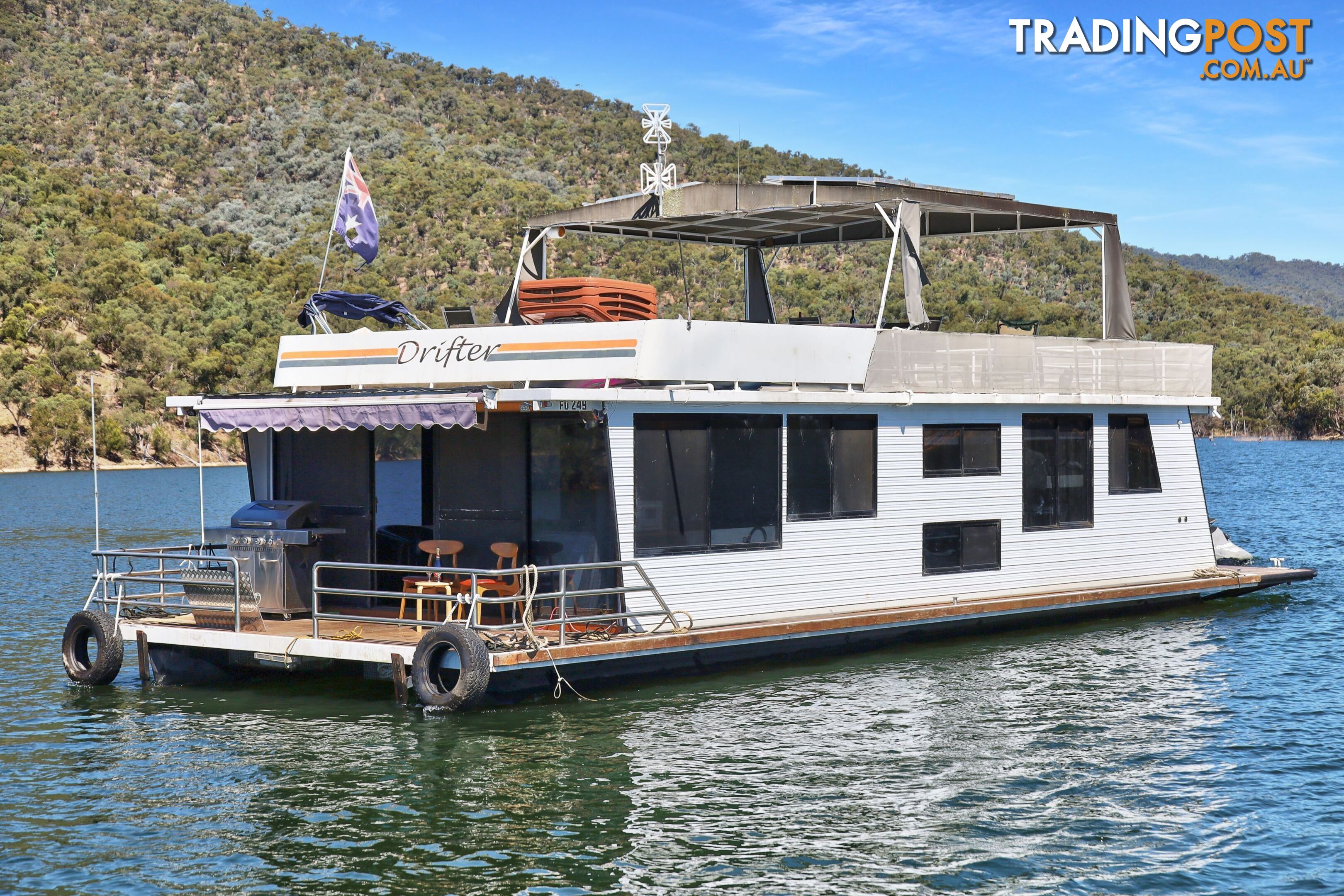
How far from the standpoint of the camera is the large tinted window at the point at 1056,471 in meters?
16.7

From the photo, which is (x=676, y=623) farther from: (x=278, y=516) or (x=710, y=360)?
(x=278, y=516)

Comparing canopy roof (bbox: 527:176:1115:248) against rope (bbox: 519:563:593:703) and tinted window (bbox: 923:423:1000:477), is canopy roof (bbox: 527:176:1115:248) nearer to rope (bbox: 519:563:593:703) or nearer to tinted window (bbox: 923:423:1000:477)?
tinted window (bbox: 923:423:1000:477)

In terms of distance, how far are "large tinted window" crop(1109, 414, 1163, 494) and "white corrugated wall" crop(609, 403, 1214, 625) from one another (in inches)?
4.6

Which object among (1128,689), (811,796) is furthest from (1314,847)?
(1128,689)

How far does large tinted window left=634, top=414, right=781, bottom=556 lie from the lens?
13.3 metres

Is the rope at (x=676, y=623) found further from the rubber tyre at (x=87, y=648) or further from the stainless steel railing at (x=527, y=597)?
the rubber tyre at (x=87, y=648)

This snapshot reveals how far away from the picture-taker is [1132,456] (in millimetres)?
17875

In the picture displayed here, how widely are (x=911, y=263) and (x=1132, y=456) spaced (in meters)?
4.90

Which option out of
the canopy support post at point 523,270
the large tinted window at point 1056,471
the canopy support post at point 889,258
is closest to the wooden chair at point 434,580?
the canopy support post at point 523,270

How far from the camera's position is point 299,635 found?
12.9m

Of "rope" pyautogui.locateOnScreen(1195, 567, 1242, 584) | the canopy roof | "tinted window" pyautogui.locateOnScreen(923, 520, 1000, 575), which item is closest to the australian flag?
the canopy roof

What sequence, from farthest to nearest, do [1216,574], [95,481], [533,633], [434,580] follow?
[1216,574]
[434,580]
[95,481]
[533,633]

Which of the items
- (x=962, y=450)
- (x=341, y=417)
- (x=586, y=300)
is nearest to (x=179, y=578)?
(x=341, y=417)

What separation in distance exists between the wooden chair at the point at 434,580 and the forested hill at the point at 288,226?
30.7m
